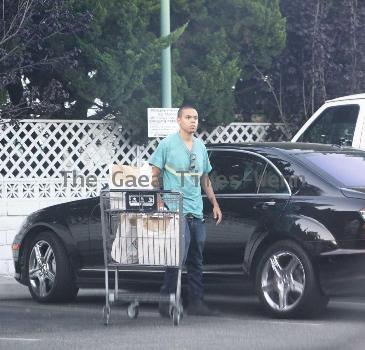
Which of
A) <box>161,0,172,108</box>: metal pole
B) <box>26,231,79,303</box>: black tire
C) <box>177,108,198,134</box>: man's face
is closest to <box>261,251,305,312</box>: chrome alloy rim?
<box>177,108,198,134</box>: man's face

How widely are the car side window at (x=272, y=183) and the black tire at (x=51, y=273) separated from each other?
6.91 ft

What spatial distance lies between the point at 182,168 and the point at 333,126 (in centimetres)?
365

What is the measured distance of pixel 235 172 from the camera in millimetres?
10586

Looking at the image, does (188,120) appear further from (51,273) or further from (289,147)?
(51,273)

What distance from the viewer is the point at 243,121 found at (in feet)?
59.7

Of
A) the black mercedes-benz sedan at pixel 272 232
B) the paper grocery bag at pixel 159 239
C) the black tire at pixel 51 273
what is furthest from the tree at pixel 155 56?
the paper grocery bag at pixel 159 239

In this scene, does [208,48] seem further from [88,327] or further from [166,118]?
[88,327]

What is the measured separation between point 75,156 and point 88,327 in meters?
7.80

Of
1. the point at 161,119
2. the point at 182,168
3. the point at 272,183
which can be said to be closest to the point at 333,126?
the point at 161,119

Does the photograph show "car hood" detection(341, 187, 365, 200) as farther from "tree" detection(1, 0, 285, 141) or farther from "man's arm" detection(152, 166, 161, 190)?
"tree" detection(1, 0, 285, 141)

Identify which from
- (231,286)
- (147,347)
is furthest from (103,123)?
(147,347)

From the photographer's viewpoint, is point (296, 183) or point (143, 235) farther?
point (296, 183)

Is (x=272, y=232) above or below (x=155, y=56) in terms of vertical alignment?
below

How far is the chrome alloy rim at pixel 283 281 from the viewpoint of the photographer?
9594mm
